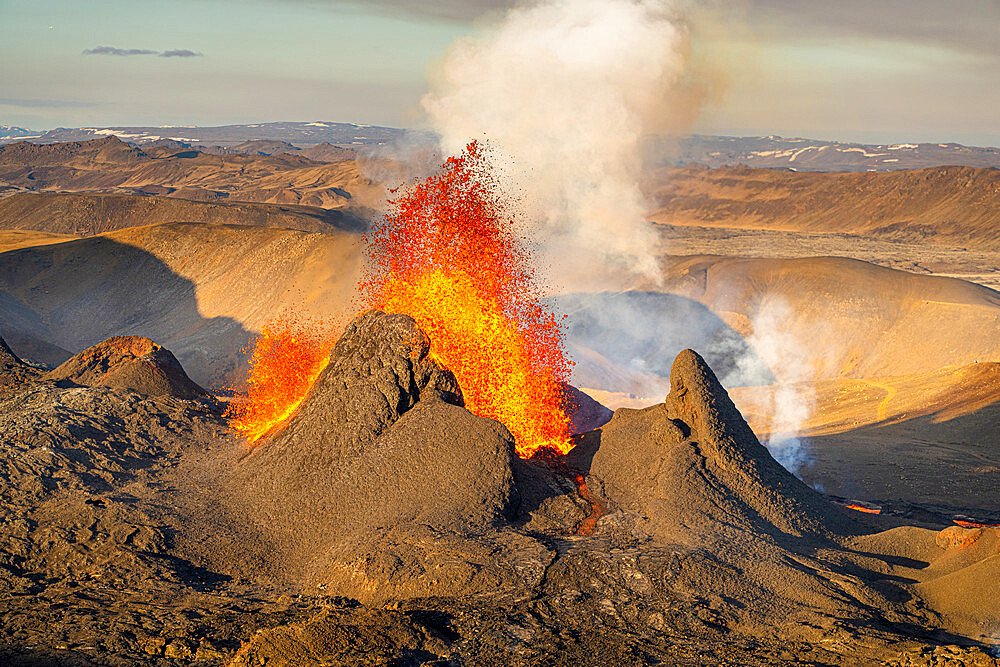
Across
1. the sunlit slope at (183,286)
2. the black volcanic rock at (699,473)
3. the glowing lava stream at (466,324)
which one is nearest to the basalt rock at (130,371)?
the glowing lava stream at (466,324)

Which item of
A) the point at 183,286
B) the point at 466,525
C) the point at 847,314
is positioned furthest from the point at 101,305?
the point at 847,314

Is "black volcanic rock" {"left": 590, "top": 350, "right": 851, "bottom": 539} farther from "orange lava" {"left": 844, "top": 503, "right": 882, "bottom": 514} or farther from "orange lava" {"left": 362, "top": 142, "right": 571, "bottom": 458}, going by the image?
"orange lava" {"left": 844, "top": 503, "right": 882, "bottom": 514}

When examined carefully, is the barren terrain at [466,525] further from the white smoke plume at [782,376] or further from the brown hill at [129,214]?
the brown hill at [129,214]

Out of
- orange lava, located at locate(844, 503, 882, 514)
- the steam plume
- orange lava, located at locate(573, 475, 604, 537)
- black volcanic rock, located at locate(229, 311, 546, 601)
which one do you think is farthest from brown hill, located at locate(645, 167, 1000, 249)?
black volcanic rock, located at locate(229, 311, 546, 601)

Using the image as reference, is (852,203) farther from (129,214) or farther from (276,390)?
(276,390)

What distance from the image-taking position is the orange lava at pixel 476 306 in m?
23.0

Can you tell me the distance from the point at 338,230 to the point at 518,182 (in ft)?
99.7

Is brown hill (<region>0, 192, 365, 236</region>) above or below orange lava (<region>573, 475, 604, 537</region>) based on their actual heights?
above

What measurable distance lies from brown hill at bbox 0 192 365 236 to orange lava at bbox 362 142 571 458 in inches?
2393

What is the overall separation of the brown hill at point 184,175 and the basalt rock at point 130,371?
257ft

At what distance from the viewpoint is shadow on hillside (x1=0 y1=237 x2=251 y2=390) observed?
4828cm

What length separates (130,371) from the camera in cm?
Answer: 2889

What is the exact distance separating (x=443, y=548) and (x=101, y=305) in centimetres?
4953

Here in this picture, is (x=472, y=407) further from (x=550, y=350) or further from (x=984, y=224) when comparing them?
(x=984, y=224)
